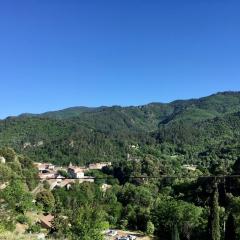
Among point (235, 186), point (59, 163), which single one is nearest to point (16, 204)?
point (235, 186)

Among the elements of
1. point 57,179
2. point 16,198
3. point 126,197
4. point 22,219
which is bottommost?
point 126,197

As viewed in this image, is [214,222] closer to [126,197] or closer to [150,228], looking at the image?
[150,228]

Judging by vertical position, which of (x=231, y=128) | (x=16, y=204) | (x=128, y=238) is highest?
(x=231, y=128)

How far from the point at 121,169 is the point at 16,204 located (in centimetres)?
5853

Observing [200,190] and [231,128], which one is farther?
[231,128]

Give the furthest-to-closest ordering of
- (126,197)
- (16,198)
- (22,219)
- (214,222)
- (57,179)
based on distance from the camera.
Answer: (57,179) < (126,197) < (16,198) < (22,219) < (214,222)

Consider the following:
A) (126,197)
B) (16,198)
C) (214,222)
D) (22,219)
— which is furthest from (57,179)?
→ (214,222)

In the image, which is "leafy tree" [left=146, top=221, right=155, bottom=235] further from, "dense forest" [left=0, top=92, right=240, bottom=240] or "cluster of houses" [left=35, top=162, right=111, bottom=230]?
"cluster of houses" [left=35, top=162, right=111, bottom=230]

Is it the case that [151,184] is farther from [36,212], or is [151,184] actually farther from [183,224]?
[183,224]

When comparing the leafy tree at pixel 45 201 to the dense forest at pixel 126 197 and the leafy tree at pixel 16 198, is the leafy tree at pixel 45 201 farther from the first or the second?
the leafy tree at pixel 16 198

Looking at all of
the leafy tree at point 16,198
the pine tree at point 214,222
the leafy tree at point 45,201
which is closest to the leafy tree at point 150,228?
the leafy tree at point 16,198

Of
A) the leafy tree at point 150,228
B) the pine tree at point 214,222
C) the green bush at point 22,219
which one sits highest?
the pine tree at point 214,222

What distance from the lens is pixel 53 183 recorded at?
9931cm

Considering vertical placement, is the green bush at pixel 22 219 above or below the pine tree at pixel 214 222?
below
